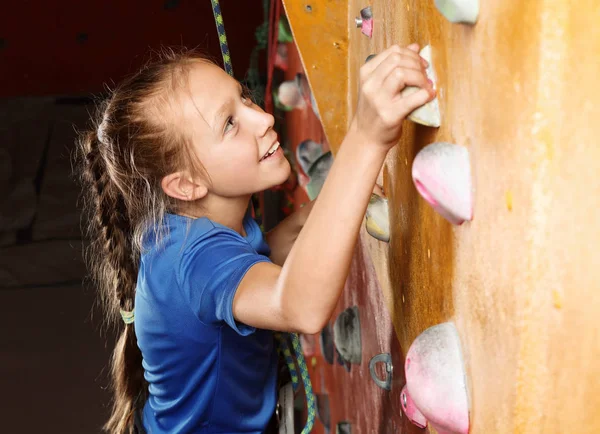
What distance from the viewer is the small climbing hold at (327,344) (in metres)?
1.59

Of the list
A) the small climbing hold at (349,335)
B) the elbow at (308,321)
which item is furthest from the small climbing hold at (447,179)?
the small climbing hold at (349,335)

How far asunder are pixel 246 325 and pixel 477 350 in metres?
0.36

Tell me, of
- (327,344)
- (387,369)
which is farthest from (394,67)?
(327,344)

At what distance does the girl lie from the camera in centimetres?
69

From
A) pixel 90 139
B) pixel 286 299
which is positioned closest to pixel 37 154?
pixel 90 139

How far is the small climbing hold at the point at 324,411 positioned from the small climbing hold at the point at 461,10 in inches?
49.5

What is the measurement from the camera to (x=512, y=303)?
472mm

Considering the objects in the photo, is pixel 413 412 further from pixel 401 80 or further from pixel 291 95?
pixel 291 95

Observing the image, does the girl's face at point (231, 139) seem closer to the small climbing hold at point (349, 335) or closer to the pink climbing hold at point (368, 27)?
the pink climbing hold at point (368, 27)

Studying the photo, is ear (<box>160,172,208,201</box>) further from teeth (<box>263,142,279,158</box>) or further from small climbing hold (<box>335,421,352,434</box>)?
small climbing hold (<box>335,421,352,434</box>)

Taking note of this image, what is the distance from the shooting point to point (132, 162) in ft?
3.44

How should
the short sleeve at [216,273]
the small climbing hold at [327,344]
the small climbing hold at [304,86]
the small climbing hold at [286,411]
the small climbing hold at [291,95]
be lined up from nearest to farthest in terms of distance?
1. the short sleeve at [216,273]
2. the small climbing hold at [286,411]
3. the small climbing hold at [327,344]
4. the small climbing hold at [304,86]
5. the small climbing hold at [291,95]

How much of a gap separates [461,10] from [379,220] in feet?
1.39

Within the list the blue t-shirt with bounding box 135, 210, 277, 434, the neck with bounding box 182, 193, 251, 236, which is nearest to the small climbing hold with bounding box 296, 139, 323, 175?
the blue t-shirt with bounding box 135, 210, 277, 434
